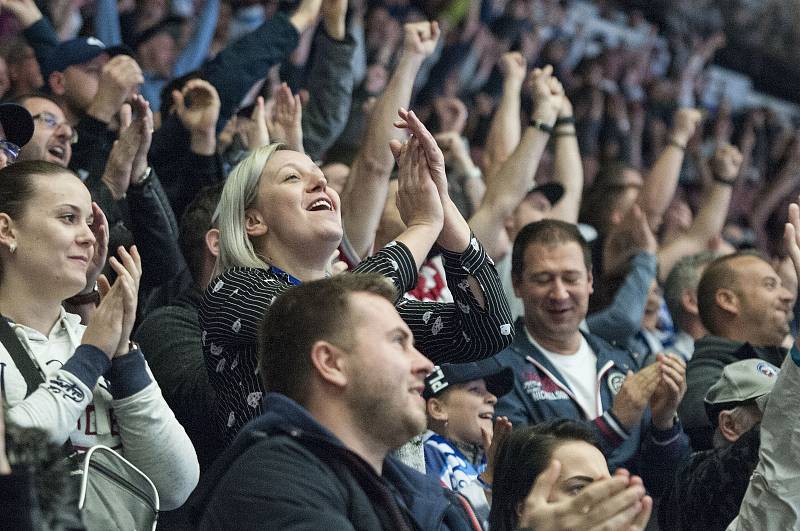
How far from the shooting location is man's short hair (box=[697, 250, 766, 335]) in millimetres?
4176

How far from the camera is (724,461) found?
305 cm

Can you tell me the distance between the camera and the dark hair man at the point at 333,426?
6.40ft

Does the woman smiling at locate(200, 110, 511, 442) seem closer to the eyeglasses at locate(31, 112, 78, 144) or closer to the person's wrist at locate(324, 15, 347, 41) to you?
the eyeglasses at locate(31, 112, 78, 144)

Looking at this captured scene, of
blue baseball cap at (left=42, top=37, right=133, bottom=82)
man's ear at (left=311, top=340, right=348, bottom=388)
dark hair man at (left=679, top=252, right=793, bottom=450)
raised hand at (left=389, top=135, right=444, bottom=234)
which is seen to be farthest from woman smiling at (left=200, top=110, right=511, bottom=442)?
blue baseball cap at (left=42, top=37, right=133, bottom=82)

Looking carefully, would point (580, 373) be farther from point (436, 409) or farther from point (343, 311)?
point (343, 311)

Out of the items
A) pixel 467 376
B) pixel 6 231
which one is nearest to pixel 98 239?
pixel 6 231

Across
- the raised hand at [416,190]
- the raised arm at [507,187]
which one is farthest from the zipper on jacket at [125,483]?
the raised arm at [507,187]

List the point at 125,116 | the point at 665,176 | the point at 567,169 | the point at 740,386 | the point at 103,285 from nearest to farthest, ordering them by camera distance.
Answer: the point at 103,285, the point at 740,386, the point at 125,116, the point at 567,169, the point at 665,176

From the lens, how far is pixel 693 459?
10.6ft

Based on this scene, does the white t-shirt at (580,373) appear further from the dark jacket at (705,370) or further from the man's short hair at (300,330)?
the man's short hair at (300,330)

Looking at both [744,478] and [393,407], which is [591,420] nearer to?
[744,478]

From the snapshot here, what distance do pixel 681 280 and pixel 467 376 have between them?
1723 millimetres

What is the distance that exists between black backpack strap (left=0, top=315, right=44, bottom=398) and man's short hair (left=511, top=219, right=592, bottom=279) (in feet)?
6.15

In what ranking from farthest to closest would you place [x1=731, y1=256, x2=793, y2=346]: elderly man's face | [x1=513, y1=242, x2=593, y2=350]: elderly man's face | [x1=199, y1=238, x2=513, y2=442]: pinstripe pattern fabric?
[x1=731, y1=256, x2=793, y2=346]: elderly man's face → [x1=513, y1=242, x2=593, y2=350]: elderly man's face → [x1=199, y1=238, x2=513, y2=442]: pinstripe pattern fabric
